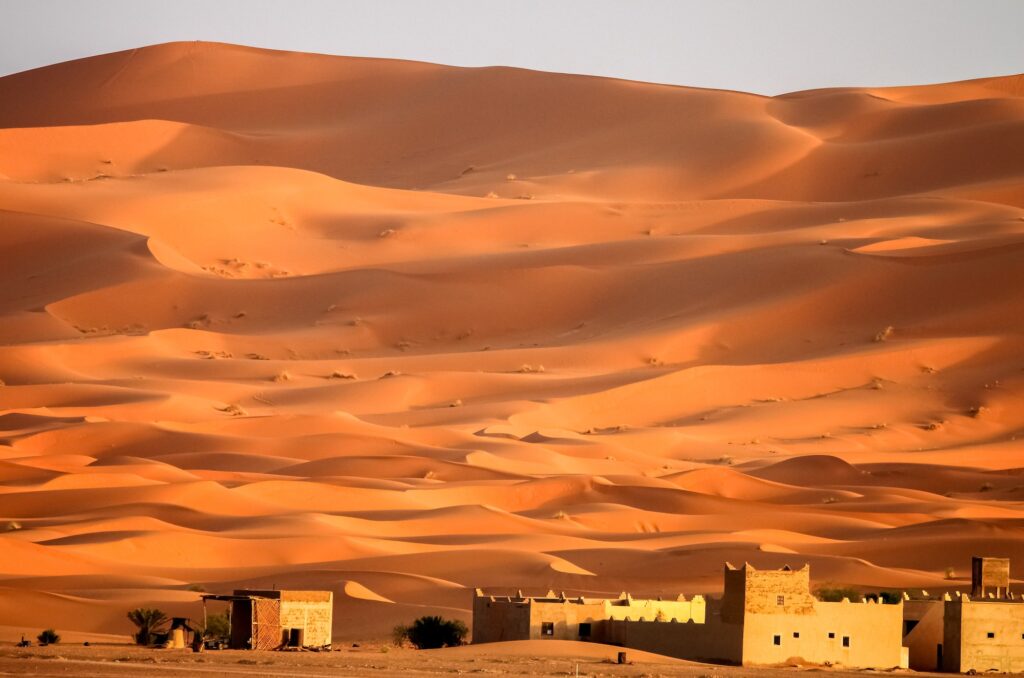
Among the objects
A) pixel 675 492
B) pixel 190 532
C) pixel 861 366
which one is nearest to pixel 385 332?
pixel 861 366

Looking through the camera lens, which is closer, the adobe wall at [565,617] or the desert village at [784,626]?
the desert village at [784,626]

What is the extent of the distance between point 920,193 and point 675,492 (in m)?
44.2

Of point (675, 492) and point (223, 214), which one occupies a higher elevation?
point (223, 214)

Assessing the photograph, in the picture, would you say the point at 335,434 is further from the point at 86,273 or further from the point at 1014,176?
the point at 1014,176

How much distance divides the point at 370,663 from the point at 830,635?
5.93 metres

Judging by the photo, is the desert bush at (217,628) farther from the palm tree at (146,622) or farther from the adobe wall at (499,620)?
the adobe wall at (499,620)

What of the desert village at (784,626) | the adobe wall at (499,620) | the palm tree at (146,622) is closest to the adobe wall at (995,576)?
the desert village at (784,626)

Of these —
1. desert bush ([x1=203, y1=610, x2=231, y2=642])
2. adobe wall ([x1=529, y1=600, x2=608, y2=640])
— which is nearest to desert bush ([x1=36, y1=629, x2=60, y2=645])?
desert bush ([x1=203, y1=610, x2=231, y2=642])

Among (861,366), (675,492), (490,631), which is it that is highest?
(861,366)

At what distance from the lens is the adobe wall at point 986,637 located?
25359mm

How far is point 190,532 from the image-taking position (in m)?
33.2

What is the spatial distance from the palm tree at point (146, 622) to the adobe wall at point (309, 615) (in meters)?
1.59

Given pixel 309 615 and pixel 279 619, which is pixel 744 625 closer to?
pixel 309 615

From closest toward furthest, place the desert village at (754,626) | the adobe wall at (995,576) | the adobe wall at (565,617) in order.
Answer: the desert village at (754,626) → the adobe wall at (565,617) → the adobe wall at (995,576)
